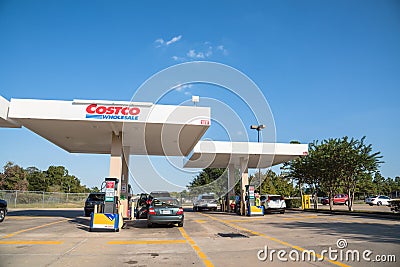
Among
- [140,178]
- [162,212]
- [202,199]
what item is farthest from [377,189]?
[162,212]

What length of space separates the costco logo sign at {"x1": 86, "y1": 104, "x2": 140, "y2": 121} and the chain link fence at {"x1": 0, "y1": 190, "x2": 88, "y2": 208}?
23307mm

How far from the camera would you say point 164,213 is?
1352 centimetres

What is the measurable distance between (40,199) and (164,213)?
26.1 m

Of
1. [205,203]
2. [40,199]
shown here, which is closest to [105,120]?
[205,203]

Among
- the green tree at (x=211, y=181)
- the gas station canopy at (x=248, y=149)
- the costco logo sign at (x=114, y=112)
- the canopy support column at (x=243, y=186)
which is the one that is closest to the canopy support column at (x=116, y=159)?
the costco logo sign at (x=114, y=112)

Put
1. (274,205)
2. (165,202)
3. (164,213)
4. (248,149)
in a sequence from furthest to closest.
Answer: (274,205), (248,149), (165,202), (164,213)

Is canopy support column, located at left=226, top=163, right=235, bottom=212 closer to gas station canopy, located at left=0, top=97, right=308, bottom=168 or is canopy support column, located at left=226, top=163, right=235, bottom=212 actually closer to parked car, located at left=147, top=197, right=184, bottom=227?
gas station canopy, located at left=0, top=97, right=308, bottom=168

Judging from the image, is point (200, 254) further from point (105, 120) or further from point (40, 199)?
point (40, 199)

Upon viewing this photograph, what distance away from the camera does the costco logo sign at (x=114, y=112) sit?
14.1 metres

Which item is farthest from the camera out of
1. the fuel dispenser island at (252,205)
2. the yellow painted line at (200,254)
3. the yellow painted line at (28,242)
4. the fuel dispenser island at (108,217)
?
the fuel dispenser island at (252,205)

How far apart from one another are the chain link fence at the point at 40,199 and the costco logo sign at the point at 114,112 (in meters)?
23.3

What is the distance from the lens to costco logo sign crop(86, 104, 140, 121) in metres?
14.1

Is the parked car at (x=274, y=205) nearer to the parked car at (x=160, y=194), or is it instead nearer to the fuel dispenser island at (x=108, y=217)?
the parked car at (x=160, y=194)

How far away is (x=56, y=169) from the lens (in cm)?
6606
